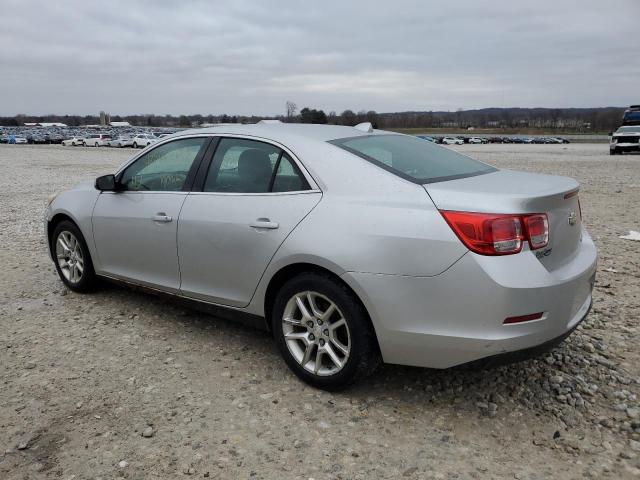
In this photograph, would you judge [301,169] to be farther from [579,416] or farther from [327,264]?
[579,416]

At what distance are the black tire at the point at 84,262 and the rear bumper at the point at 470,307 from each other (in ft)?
9.58

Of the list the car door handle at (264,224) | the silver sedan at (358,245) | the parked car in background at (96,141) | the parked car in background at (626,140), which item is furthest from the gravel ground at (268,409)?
the parked car in background at (96,141)

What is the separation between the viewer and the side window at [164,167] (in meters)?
4.16

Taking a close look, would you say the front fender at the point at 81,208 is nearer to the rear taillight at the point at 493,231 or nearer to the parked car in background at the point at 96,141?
the rear taillight at the point at 493,231

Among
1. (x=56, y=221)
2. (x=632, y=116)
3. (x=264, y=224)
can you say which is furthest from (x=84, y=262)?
(x=632, y=116)

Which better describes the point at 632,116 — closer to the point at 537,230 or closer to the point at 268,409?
the point at 537,230

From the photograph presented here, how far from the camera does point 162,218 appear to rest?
4.07 meters

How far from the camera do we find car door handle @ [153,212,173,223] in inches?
159

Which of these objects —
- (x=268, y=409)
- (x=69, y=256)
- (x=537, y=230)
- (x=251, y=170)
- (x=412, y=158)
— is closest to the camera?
(x=537, y=230)

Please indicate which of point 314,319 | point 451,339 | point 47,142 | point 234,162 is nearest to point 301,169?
point 234,162

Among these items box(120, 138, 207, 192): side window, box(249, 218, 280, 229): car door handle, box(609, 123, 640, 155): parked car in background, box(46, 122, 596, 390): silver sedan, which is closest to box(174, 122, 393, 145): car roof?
box(46, 122, 596, 390): silver sedan

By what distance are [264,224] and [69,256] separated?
2.71 m

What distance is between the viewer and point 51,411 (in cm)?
321

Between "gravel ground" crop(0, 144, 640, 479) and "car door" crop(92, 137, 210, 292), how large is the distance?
19.2 inches
